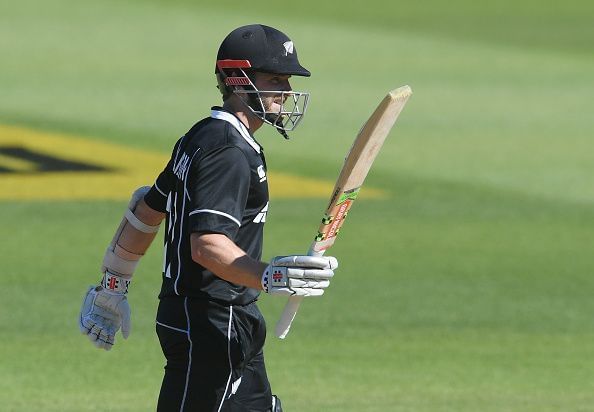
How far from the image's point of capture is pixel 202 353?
5.43m

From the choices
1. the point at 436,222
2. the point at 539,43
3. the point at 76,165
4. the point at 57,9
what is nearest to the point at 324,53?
the point at 539,43

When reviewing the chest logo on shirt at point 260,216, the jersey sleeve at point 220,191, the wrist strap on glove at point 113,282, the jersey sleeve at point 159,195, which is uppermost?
the jersey sleeve at point 220,191

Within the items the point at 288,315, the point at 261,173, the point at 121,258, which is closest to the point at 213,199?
the point at 261,173

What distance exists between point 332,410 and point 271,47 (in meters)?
2.86

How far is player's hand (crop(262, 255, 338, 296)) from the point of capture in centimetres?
503

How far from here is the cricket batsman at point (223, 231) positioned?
206 inches

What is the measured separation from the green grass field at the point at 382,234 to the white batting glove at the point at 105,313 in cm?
181

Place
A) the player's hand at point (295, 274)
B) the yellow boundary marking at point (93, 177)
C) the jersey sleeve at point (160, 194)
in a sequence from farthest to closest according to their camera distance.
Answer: the yellow boundary marking at point (93, 177)
the jersey sleeve at point (160, 194)
the player's hand at point (295, 274)

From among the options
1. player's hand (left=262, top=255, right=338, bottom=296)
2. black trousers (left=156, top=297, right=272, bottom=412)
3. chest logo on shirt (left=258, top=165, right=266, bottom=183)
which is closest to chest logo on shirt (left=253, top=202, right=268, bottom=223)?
chest logo on shirt (left=258, top=165, right=266, bottom=183)

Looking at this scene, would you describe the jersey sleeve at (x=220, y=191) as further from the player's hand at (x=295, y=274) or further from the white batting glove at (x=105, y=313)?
the white batting glove at (x=105, y=313)

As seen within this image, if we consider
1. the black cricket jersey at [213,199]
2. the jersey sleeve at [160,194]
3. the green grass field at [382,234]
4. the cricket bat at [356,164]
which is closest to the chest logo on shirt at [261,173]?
the black cricket jersey at [213,199]

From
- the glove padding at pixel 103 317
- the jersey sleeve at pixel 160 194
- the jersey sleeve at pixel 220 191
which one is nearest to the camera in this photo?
the jersey sleeve at pixel 220 191

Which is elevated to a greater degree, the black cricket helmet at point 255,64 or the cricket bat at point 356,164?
the black cricket helmet at point 255,64

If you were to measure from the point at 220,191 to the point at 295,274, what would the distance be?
442 mm
